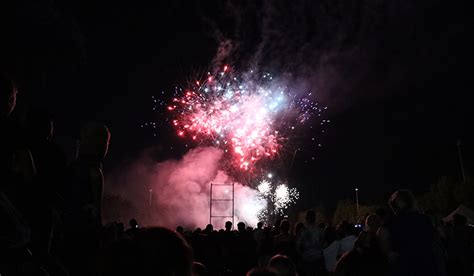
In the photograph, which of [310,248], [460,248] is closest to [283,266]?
[310,248]

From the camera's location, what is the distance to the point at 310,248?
31.3 ft

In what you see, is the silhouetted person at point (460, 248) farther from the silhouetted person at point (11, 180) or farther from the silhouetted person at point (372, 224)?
the silhouetted person at point (11, 180)

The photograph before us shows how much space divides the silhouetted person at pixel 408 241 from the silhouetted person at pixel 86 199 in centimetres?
334

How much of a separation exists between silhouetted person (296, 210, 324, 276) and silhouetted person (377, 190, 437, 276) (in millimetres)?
4163

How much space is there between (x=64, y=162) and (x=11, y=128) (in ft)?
2.90

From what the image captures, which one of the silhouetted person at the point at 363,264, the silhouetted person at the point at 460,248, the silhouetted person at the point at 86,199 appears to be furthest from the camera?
the silhouetted person at the point at 460,248

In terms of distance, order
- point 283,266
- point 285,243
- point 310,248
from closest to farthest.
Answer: point 283,266 → point 285,243 → point 310,248

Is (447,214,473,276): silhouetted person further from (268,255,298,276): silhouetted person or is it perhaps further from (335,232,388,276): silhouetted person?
(335,232,388,276): silhouetted person

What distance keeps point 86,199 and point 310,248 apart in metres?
6.31

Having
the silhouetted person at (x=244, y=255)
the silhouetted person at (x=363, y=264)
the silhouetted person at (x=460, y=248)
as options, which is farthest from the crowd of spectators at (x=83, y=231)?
the silhouetted person at (x=460, y=248)

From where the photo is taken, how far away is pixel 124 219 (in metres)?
67.1

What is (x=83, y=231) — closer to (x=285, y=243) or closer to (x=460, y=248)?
(x=285, y=243)

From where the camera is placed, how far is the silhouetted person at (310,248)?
952cm

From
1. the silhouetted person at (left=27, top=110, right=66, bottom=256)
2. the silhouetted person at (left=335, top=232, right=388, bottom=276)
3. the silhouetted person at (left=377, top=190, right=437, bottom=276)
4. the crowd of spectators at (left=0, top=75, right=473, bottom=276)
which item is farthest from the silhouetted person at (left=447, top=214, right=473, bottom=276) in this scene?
the silhouetted person at (left=27, top=110, right=66, bottom=256)
